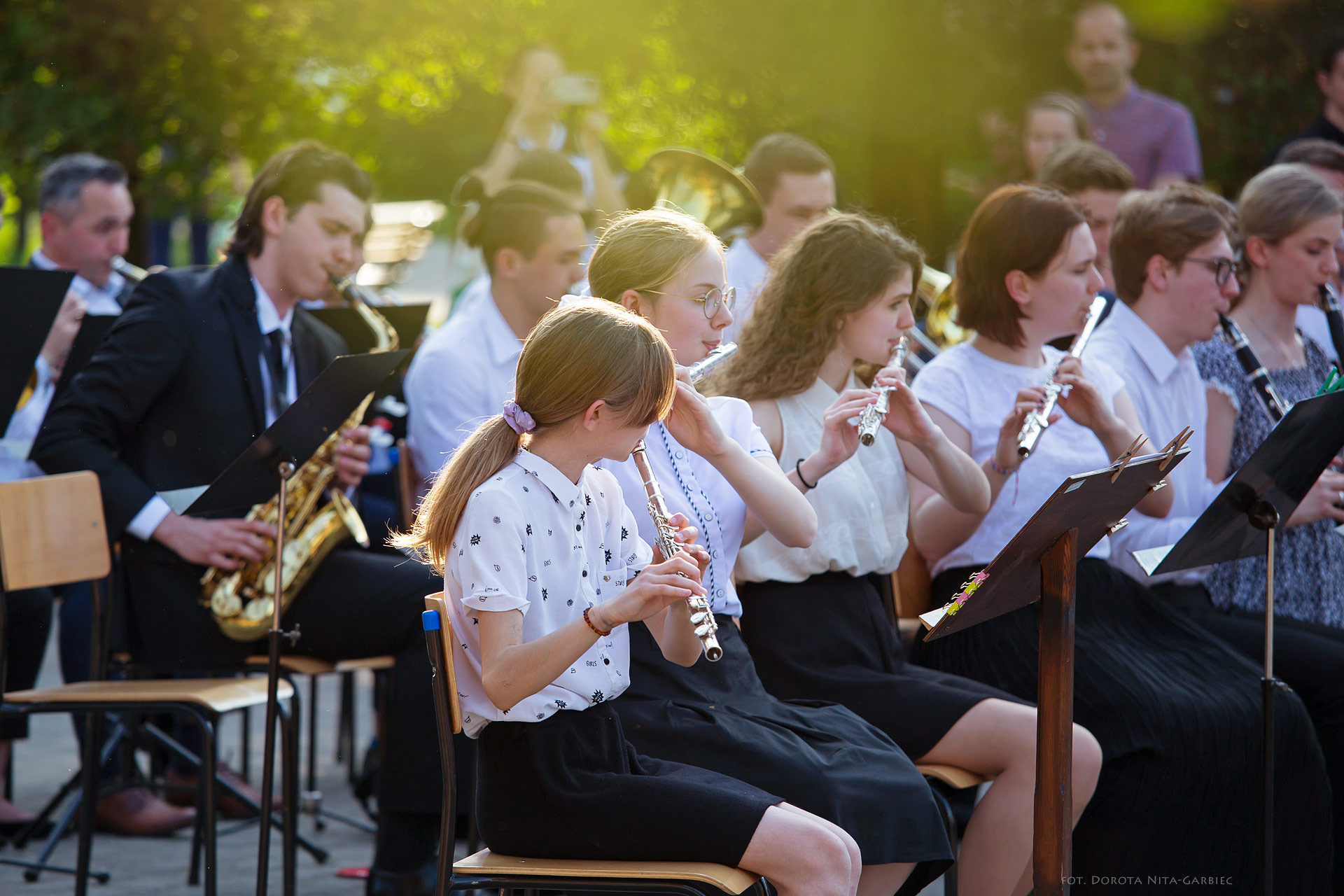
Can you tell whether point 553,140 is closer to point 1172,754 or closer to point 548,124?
point 548,124

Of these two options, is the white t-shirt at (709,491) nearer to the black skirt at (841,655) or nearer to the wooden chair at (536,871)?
the black skirt at (841,655)

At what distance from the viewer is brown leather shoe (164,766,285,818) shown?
427 centimetres

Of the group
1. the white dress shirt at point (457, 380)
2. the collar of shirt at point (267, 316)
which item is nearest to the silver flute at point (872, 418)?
the white dress shirt at point (457, 380)

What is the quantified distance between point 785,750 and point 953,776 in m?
0.54

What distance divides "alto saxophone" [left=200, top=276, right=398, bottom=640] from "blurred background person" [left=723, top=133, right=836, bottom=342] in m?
1.49

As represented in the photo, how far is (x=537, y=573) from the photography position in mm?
2244

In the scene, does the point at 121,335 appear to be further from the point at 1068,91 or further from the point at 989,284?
the point at 1068,91

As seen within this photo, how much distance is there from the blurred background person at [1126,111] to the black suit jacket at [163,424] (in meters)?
4.14

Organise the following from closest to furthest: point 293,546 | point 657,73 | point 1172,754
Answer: point 1172,754 → point 293,546 → point 657,73

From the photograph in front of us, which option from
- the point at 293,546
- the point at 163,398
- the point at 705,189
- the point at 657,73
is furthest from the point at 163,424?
the point at 657,73

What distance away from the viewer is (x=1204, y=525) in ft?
9.71

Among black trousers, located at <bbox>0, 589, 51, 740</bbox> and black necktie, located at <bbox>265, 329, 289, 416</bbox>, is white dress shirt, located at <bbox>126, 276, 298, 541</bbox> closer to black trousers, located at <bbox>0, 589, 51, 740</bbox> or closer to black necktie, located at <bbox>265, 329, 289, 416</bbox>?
black necktie, located at <bbox>265, 329, 289, 416</bbox>

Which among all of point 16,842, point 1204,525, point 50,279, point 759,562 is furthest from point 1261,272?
point 16,842

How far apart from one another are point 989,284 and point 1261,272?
1.13 meters
